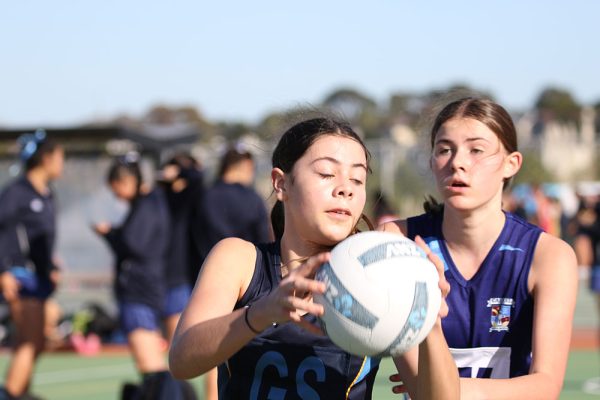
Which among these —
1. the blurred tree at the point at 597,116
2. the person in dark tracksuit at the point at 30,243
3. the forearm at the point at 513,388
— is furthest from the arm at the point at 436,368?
the blurred tree at the point at 597,116

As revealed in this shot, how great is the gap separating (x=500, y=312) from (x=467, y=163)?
50cm

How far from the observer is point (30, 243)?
337 inches

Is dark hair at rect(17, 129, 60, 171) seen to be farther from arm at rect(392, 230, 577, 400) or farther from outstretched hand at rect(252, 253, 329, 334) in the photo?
outstretched hand at rect(252, 253, 329, 334)

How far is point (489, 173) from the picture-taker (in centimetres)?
370

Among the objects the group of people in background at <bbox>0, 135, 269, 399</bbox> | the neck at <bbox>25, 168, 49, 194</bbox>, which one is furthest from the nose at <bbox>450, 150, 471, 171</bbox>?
the neck at <bbox>25, 168, 49, 194</bbox>

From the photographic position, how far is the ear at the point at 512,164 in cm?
380

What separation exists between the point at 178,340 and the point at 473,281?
1121 millimetres

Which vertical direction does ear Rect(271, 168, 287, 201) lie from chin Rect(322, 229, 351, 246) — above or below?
above

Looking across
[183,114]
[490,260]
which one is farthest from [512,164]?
[183,114]

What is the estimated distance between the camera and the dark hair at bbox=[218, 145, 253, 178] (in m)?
8.64

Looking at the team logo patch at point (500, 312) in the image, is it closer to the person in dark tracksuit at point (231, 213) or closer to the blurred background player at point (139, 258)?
the blurred background player at point (139, 258)

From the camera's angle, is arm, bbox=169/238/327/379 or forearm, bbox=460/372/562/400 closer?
arm, bbox=169/238/327/379

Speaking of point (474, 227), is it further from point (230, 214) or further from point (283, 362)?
point (230, 214)

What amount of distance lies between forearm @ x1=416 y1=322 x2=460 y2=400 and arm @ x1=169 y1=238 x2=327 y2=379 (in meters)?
0.35
